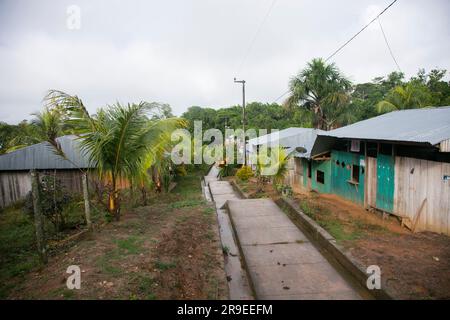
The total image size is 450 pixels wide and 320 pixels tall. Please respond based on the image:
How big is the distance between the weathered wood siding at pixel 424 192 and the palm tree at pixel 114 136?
21.9 ft

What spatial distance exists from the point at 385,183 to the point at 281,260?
484 centimetres

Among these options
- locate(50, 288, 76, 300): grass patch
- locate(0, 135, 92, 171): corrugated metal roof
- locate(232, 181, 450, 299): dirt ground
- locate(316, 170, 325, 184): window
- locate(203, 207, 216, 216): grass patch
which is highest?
locate(0, 135, 92, 171): corrugated metal roof

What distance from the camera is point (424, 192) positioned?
22.2ft

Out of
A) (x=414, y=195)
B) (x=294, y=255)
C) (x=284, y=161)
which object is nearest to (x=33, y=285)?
(x=294, y=255)

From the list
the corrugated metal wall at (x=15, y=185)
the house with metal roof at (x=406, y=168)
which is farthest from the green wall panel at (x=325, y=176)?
the corrugated metal wall at (x=15, y=185)

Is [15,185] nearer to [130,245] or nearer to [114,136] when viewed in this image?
[114,136]

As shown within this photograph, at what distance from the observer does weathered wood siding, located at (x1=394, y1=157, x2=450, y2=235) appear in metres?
6.23

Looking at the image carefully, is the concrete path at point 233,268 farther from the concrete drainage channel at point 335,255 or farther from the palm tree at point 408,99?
the palm tree at point 408,99

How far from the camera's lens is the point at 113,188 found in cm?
648

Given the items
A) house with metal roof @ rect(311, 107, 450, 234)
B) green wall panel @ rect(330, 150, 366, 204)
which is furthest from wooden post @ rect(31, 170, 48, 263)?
green wall panel @ rect(330, 150, 366, 204)

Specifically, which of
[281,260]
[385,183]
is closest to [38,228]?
[281,260]

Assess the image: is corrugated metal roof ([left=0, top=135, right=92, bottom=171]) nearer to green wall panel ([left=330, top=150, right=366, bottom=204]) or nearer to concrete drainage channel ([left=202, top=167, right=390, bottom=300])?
concrete drainage channel ([left=202, top=167, right=390, bottom=300])

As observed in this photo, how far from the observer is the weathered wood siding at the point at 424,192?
6227 millimetres

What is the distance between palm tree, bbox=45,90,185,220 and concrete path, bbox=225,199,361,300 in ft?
10.8
